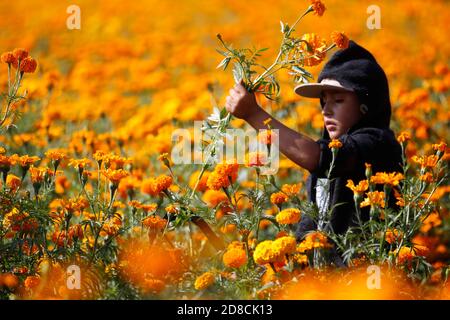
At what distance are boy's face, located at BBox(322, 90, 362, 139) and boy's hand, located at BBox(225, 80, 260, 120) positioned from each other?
0.37 metres

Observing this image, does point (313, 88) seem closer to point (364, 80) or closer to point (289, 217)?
point (364, 80)

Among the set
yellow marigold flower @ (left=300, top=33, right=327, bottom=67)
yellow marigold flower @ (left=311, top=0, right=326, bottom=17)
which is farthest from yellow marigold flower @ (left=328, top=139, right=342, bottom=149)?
yellow marigold flower @ (left=311, top=0, right=326, bottom=17)

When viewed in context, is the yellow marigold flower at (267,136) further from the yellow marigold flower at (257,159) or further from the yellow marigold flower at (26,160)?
the yellow marigold flower at (26,160)

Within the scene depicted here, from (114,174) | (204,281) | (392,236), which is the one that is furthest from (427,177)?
(114,174)

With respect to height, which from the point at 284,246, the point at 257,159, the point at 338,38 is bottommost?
the point at 284,246

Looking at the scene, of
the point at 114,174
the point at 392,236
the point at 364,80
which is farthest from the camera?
the point at 364,80

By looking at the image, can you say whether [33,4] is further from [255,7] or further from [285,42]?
[285,42]

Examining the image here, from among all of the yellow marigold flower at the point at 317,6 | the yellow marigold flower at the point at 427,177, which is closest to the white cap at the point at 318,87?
the yellow marigold flower at the point at 317,6

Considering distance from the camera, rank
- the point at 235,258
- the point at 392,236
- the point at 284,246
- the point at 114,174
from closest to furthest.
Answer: the point at 284,246
the point at 235,258
the point at 392,236
the point at 114,174

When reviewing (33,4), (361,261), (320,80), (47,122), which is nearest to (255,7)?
(33,4)

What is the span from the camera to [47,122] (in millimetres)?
3609

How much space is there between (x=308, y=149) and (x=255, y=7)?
20.8 feet

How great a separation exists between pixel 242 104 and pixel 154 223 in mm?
455

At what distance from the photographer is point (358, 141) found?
7.88ft
